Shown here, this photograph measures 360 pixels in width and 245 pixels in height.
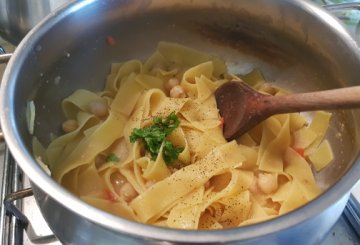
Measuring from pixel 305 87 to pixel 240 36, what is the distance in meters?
0.29

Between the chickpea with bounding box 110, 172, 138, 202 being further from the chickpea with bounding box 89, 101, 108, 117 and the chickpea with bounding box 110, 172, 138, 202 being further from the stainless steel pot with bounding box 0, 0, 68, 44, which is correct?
the stainless steel pot with bounding box 0, 0, 68, 44

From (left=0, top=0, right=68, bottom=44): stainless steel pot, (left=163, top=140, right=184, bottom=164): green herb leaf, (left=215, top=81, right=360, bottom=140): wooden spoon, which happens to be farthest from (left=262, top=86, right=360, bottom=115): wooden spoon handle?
(left=0, top=0, right=68, bottom=44): stainless steel pot

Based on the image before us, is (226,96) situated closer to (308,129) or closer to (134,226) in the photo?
(308,129)

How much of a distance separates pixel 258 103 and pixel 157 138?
33cm

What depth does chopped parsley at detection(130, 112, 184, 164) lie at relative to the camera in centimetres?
151

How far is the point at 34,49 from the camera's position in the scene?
53.4 inches

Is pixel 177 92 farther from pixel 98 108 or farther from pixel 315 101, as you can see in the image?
pixel 315 101

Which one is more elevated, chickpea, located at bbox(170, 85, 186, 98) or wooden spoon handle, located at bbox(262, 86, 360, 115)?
wooden spoon handle, located at bbox(262, 86, 360, 115)

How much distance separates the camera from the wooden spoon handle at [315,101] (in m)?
1.15

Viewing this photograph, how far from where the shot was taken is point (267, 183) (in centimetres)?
148

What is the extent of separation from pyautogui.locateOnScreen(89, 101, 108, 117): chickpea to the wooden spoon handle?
1.80 feet

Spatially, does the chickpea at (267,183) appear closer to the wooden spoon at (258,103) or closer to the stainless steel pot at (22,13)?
the wooden spoon at (258,103)

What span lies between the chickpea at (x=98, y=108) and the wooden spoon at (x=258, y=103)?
38 cm

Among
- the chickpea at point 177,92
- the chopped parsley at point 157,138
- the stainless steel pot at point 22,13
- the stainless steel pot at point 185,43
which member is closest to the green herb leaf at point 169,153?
the chopped parsley at point 157,138
